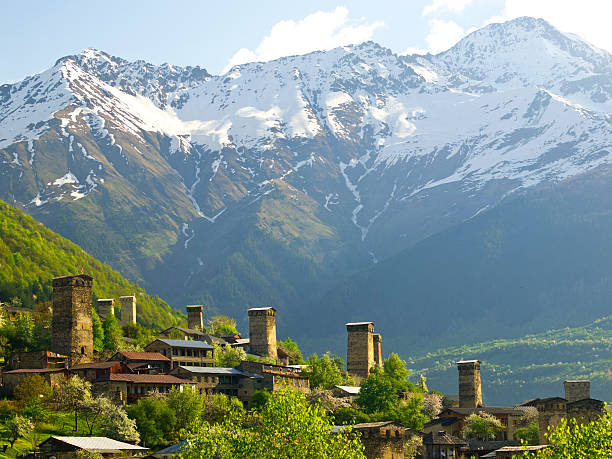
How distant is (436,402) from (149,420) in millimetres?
69430

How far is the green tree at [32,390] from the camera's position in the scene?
138750mm

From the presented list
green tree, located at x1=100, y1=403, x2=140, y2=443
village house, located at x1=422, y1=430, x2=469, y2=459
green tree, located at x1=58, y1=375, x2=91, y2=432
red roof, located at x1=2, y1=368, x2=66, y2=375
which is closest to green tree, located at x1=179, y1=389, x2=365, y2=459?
green tree, located at x1=100, y1=403, x2=140, y2=443

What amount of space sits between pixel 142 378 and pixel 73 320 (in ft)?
64.2

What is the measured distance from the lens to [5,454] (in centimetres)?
11769

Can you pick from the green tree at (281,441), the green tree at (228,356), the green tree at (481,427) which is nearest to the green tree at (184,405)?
the green tree at (228,356)

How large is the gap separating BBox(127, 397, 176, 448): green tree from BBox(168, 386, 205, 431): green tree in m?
1.60

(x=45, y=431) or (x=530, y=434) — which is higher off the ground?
(x=45, y=431)

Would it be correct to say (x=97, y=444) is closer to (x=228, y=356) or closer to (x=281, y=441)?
(x=281, y=441)

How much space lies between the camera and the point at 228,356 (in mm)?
184500

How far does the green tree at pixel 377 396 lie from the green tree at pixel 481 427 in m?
12.6

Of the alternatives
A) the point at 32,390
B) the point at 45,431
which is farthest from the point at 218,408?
the point at 45,431

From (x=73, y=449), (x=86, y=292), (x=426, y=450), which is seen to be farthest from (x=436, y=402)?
(x=73, y=449)

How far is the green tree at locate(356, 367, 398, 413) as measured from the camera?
170000mm

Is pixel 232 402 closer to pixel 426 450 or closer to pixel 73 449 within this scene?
pixel 426 450
